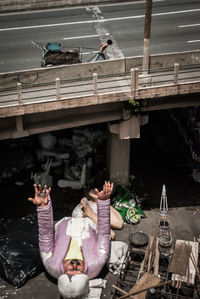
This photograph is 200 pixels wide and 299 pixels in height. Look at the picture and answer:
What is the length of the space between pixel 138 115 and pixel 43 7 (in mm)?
10408

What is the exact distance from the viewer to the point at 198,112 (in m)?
25.9

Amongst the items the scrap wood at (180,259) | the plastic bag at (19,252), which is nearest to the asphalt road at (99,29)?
the plastic bag at (19,252)

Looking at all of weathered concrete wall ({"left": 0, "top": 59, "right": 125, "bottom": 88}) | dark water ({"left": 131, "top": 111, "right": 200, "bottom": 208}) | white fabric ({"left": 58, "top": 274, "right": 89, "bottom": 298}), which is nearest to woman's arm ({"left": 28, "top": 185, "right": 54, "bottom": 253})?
white fabric ({"left": 58, "top": 274, "right": 89, "bottom": 298})

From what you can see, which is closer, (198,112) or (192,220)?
(192,220)

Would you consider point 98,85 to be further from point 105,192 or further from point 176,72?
point 105,192

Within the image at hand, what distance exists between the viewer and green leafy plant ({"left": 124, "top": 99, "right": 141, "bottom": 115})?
20655mm

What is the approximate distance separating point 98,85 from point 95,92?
0.88 metres

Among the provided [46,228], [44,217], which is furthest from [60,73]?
[46,228]

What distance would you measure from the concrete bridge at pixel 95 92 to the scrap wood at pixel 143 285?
250 inches

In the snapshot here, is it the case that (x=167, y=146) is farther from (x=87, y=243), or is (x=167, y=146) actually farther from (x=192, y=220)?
(x=87, y=243)

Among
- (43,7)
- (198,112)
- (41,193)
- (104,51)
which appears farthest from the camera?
(43,7)

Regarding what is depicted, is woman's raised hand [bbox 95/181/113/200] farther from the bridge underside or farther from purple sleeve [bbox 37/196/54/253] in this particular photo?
the bridge underside

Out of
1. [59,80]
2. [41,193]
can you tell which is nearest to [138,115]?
[59,80]

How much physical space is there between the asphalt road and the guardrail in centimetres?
236
